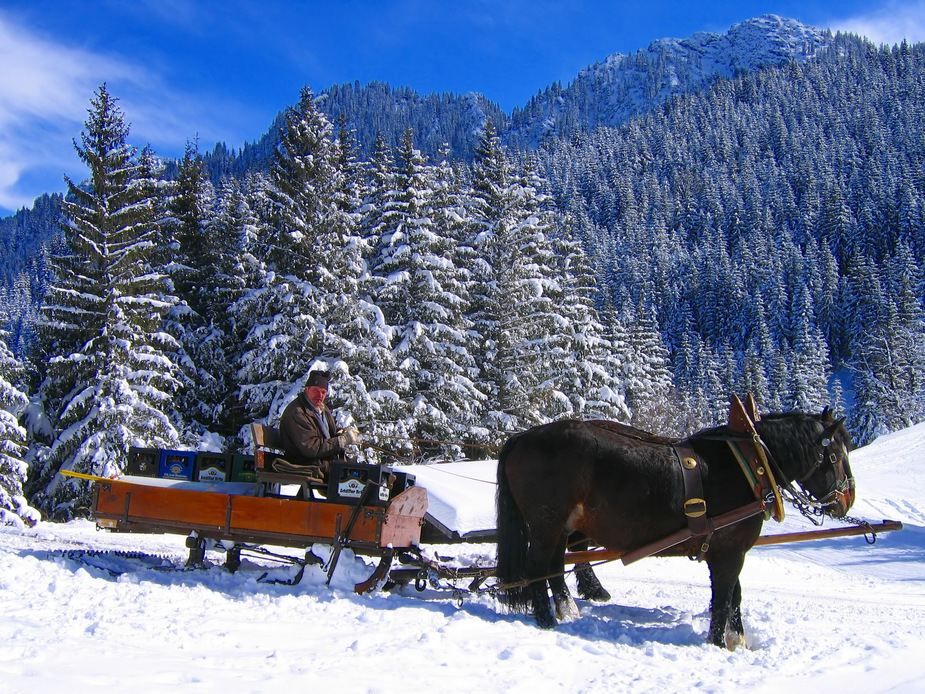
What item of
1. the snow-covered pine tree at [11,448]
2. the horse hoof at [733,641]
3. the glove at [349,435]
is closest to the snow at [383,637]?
the horse hoof at [733,641]

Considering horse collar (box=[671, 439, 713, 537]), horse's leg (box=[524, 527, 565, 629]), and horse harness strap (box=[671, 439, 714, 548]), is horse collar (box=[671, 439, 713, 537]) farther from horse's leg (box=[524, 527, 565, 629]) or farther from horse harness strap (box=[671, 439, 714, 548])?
horse's leg (box=[524, 527, 565, 629])

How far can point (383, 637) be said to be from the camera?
15.4ft

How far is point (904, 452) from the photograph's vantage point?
58.7 feet

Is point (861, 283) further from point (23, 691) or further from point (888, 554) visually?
point (23, 691)

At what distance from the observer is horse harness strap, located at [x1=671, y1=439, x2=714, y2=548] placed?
5613 mm

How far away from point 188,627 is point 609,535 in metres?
3.55

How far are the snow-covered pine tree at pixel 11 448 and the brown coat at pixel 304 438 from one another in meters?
11.5

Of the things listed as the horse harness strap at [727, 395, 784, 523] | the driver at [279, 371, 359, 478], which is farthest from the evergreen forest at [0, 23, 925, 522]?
the horse harness strap at [727, 395, 784, 523]

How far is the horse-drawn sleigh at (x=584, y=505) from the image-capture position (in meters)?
5.75

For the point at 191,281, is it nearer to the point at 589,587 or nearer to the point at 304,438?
the point at 304,438

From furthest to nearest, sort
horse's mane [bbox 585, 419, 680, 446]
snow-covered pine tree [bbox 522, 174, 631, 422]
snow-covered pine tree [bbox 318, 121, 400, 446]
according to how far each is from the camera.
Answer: snow-covered pine tree [bbox 522, 174, 631, 422]
snow-covered pine tree [bbox 318, 121, 400, 446]
horse's mane [bbox 585, 419, 680, 446]

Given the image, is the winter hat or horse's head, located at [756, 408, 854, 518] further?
the winter hat

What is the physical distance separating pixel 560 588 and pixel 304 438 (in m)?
2.99

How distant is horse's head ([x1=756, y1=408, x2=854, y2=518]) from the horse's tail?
2.45 metres
